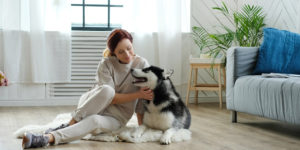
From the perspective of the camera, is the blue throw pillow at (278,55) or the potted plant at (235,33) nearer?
the blue throw pillow at (278,55)

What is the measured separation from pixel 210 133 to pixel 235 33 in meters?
1.99

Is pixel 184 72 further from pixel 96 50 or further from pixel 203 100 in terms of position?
pixel 96 50

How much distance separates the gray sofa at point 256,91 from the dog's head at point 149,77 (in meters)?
0.89

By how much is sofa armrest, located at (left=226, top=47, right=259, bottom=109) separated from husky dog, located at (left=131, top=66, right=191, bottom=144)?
35.5 inches

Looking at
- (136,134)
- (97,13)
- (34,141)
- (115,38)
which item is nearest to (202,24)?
(97,13)

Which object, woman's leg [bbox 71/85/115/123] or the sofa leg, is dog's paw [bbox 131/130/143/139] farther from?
the sofa leg

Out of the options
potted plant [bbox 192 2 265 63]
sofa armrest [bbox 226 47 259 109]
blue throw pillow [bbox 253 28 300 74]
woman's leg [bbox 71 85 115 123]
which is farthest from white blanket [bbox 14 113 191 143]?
potted plant [bbox 192 2 265 63]

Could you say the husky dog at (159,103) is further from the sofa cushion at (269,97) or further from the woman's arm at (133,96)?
the sofa cushion at (269,97)

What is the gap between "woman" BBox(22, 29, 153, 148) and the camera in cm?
247

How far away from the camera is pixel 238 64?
3.45 m

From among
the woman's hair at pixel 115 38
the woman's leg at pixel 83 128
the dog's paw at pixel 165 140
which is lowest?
the dog's paw at pixel 165 140

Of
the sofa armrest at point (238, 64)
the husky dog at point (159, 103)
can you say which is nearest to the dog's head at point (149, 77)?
the husky dog at point (159, 103)

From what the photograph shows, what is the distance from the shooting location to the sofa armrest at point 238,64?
345 centimetres

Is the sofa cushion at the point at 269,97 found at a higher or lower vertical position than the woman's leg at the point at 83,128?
higher
